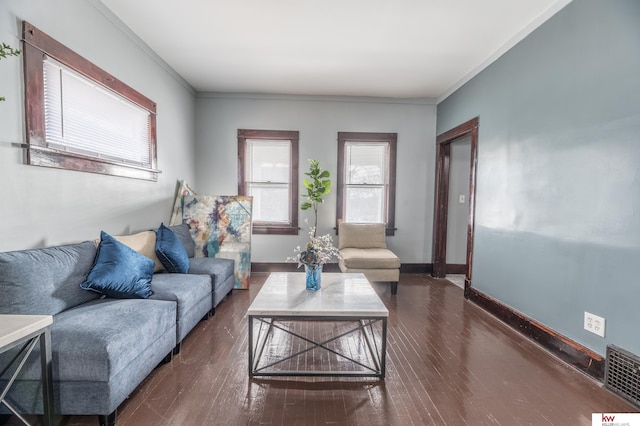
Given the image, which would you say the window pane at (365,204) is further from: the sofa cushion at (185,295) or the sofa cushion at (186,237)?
the sofa cushion at (185,295)

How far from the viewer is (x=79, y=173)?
2.33 metres

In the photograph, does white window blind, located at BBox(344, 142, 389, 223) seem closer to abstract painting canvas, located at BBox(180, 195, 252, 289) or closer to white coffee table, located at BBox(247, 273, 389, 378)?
abstract painting canvas, located at BBox(180, 195, 252, 289)

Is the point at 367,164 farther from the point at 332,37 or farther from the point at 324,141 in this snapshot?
the point at 332,37

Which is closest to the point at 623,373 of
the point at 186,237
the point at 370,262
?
the point at 370,262

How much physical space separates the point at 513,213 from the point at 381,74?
2.37m

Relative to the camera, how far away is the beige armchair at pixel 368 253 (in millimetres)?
3844

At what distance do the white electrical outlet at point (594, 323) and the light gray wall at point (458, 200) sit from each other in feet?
8.65

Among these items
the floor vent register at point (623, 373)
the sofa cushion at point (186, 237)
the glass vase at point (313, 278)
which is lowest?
the floor vent register at point (623, 373)

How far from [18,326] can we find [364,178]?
4.28 metres

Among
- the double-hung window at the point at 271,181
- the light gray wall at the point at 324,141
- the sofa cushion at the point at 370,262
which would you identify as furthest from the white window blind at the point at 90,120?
the sofa cushion at the point at 370,262

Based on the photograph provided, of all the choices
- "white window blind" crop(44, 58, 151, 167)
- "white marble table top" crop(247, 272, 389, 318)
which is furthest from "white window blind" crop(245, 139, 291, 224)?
"white marble table top" crop(247, 272, 389, 318)

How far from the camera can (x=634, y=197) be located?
1854 mm

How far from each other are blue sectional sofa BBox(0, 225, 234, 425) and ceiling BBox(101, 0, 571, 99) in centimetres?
225

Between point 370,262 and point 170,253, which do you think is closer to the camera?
point 170,253
